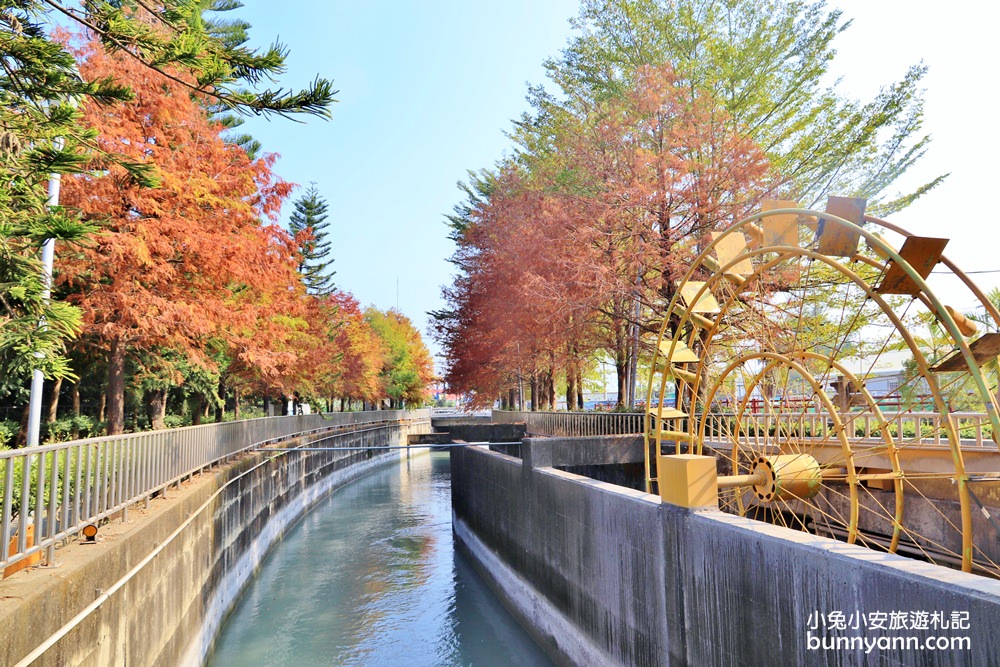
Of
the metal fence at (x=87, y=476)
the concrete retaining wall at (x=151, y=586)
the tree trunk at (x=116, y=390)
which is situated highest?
the tree trunk at (x=116, y=390)

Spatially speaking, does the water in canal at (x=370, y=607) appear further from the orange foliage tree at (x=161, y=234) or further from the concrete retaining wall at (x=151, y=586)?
the orange foliage tree at (x=161, y=234)

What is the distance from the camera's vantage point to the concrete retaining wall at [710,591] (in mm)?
4047

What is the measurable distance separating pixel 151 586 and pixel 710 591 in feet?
21.0

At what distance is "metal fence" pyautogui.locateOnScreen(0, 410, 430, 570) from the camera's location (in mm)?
5074

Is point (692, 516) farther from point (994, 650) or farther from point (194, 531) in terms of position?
point (194, 531)

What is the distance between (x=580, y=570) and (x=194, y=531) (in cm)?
625

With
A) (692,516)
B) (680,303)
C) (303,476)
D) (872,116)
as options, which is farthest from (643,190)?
(303,476)

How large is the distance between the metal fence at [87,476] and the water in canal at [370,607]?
11.5 ft

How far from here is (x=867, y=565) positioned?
4406 millimetres

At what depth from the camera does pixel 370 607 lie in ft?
46.4

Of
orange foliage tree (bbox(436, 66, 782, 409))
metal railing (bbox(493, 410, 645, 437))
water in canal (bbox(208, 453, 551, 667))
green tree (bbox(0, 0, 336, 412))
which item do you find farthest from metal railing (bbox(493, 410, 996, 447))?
green tree (bbox(0, 0, 336, 412))

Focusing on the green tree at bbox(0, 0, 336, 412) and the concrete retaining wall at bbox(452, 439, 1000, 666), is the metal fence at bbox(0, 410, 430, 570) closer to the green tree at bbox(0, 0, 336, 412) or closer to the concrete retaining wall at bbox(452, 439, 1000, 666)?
the green tree at bbox(0, 0, 336, 412)

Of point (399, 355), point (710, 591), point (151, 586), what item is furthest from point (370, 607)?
point (399, 355)

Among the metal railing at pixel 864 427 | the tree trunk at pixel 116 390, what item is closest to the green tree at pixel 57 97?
the tree trunk at pixel 116 390
